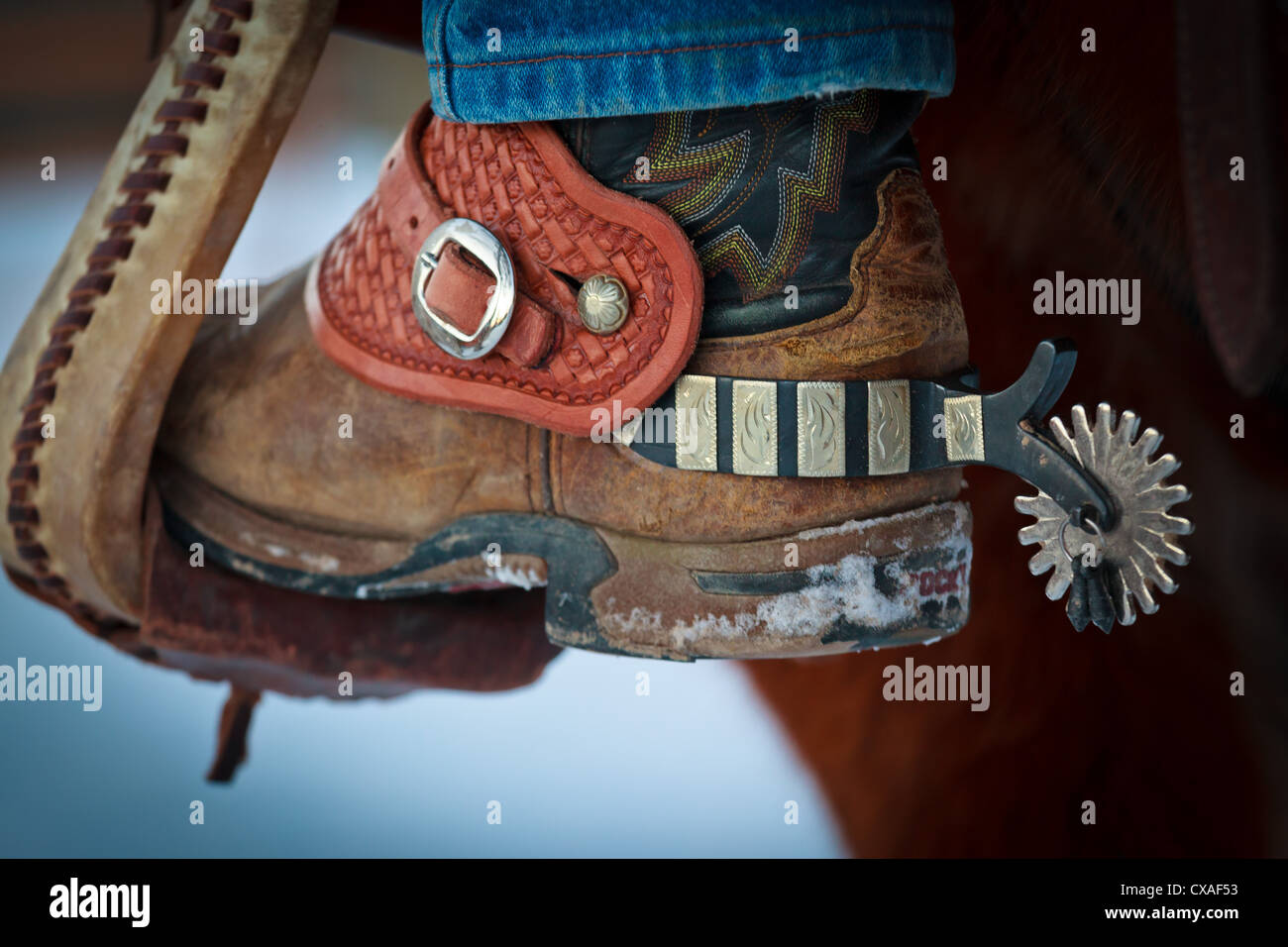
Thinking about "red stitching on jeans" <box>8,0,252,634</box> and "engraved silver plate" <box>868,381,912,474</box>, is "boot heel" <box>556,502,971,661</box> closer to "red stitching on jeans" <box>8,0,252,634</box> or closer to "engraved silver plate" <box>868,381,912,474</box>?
"engraved silver plate" <box>868,381,912,474</box>

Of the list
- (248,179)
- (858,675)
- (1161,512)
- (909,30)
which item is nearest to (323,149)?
(248,179)

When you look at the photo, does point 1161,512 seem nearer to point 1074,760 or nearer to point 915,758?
point 1074,760

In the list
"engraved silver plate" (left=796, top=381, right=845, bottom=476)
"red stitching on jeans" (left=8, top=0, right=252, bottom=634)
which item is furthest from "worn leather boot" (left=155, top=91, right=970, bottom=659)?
"red stitching on jeans" (left=8, top=0, right=252, bottom=634)

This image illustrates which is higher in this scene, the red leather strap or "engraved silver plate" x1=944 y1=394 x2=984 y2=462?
the red leather strap

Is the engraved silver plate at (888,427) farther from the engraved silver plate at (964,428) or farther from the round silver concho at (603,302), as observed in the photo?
the round silver concho at (603,302)

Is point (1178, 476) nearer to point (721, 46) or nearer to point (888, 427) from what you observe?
point (888, 427)

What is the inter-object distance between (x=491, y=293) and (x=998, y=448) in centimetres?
27

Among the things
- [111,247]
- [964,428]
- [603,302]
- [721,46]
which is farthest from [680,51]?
[111,247]

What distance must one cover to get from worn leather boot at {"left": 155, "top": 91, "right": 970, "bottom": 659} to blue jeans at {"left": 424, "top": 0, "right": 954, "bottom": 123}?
0.04m

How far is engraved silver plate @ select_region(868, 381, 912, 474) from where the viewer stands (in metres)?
0.62

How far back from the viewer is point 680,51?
0.58m

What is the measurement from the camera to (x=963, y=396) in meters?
0.62

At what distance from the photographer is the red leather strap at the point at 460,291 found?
64cm

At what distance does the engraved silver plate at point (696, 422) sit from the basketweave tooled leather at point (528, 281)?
17mm
